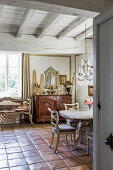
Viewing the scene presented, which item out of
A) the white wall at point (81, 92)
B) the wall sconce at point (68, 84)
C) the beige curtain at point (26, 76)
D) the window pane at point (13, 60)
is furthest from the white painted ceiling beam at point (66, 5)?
the window pane at point (13, 60)

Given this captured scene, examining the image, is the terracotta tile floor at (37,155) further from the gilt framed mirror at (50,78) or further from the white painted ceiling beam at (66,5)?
the gilt framed mirror at (50,78)

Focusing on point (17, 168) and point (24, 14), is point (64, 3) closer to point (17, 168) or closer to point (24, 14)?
point (24, 14)

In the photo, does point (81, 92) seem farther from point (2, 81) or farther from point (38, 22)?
point (38, 22)

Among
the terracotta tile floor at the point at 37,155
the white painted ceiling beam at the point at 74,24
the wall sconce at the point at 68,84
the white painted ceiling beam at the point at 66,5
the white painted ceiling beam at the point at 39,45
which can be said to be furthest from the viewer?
the wall sconce at the point at 68,84

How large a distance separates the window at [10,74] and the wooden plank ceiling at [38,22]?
7.56 feet

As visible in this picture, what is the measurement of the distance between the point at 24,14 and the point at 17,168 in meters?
2.67

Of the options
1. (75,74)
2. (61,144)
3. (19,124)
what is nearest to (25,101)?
(19,124)

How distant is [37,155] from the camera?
11.9ft

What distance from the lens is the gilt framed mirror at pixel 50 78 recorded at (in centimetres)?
727

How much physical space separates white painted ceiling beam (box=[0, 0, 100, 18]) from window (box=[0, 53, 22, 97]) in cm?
503

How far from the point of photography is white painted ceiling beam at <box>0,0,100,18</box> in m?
2.12

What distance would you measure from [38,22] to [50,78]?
344 centimetres

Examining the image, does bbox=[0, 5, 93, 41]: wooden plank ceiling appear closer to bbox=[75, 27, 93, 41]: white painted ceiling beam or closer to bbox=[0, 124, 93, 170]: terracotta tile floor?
bbox=[75, 27, 93, 41]: white painted ceiling beam

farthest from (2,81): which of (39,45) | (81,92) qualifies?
(81,92)
